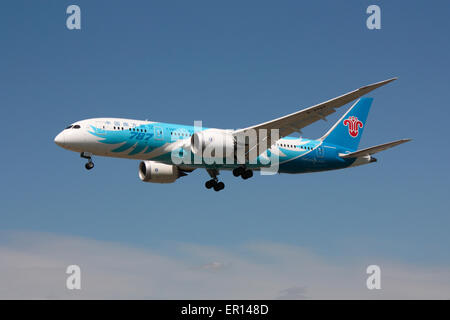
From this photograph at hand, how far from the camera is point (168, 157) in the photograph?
4081 cm

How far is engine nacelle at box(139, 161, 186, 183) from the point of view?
46250mm

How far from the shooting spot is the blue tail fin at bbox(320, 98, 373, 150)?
160 ft

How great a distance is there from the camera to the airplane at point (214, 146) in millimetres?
38906

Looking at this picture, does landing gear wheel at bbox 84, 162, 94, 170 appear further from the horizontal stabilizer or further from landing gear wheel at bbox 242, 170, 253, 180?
the horizontal stabilizer

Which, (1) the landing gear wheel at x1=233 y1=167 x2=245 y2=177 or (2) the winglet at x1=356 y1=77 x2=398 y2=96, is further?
(1) the landing gear wheel at x1=233 y1=167 x2=245 y2=177

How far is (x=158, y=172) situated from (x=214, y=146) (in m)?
7.57

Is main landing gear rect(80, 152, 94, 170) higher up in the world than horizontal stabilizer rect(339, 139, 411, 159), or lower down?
lower down

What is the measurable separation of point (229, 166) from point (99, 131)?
32.7 ft

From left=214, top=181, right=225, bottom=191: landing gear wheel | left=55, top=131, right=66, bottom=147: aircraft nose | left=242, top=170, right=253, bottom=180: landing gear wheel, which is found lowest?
left=214, top=181, right=225, bottom=191: landing gear wheel

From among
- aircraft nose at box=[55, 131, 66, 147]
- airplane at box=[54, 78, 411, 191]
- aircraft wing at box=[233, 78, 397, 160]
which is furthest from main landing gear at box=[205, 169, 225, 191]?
aircraft nose at box=[55, 131, 66, 147]

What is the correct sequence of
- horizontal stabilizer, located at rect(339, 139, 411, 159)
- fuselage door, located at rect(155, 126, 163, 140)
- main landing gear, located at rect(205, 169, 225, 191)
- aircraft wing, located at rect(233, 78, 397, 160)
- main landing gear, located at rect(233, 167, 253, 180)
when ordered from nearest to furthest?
aircraft wing, located at rect(233, 78, 397, 160) → fuselage door, located at rect(155, 126, 163, 140) → horizontal stabilizer, located at rect(339, 139, 411, 159) → main landing gear, located at rect(233, 167, 253, 180) → main landing gear, located at rect(205, 169, 225, 191)

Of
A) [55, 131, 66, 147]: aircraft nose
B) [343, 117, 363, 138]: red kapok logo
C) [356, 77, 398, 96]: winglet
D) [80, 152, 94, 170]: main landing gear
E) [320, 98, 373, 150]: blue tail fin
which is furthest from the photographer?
[343, 117, 363, 138]: red kapok logo

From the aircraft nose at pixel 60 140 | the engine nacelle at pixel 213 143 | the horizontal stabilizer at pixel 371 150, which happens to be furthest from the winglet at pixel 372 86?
the aircraft nose at pixel 60 140
